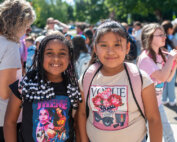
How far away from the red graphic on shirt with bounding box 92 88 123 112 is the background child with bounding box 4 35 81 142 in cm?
18

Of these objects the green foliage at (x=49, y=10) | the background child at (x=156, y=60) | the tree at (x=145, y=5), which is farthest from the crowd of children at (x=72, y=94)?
the green foliage at (x=49, y=10)

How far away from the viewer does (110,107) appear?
68.6 inches

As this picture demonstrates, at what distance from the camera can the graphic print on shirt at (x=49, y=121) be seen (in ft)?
5.85

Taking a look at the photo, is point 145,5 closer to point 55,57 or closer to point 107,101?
point 55,57

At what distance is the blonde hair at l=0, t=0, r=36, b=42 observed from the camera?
200 centimetres

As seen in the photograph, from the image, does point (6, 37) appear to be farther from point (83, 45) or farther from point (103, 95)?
point (83, 45)

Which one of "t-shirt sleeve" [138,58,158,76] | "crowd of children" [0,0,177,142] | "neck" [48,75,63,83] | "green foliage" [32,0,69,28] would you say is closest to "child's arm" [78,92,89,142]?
"crowd of children" [0,0,177,142]

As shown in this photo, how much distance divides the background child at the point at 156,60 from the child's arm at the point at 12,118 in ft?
5.47

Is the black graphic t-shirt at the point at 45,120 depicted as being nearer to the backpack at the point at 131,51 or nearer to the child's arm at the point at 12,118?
the child's arm at the point at 12,118

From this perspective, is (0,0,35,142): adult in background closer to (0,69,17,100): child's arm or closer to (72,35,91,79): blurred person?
(0,69,17,100): child's arm

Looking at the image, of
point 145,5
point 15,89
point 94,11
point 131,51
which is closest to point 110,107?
point 15,89

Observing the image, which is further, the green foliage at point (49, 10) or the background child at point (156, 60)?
the green foliage at point (49, 10)

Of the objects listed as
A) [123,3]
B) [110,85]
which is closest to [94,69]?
[110,85]

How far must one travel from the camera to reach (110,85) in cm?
177
